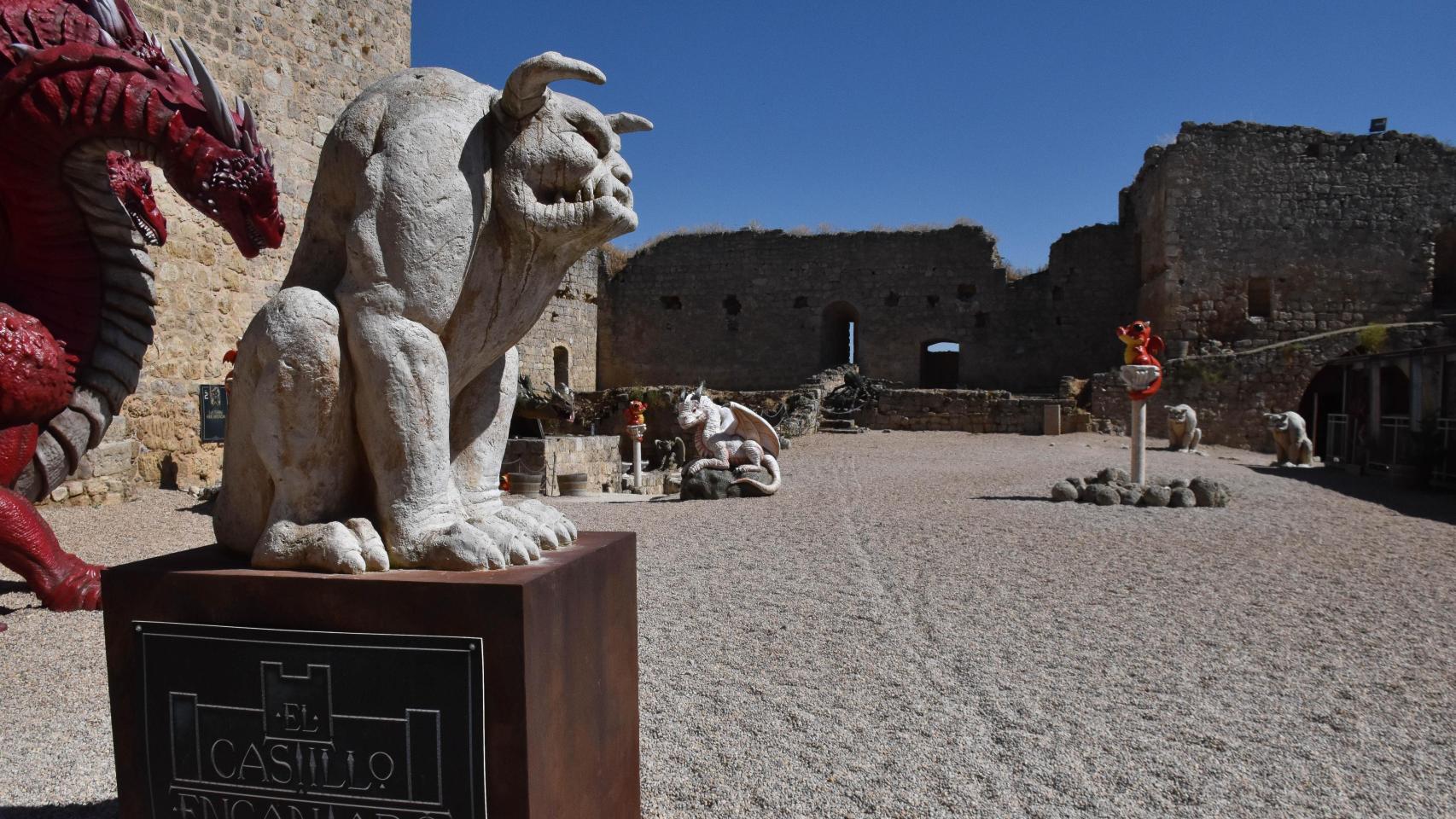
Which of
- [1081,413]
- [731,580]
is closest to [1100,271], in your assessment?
[1081,413]

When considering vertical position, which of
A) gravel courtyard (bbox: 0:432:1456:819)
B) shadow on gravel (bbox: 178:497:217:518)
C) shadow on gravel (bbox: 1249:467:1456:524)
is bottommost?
shadow on gravel (bbox: 1249:467:1456:524)

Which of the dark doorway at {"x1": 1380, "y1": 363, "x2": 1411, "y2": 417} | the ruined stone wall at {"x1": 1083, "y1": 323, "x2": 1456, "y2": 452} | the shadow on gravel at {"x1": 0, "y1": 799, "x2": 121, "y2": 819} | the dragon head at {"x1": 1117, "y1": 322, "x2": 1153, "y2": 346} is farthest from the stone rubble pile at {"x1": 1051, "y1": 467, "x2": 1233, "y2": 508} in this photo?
the dark doorway at {"x1": 1380, "y1": 363, "x2": 1411, "y2": 417}

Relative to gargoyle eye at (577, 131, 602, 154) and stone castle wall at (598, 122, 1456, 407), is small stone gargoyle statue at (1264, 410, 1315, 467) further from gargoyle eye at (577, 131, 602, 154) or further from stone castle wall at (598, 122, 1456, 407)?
gargoyle eye at (577, 131, 602, 154)

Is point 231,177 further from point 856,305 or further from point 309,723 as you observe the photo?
point 856,305

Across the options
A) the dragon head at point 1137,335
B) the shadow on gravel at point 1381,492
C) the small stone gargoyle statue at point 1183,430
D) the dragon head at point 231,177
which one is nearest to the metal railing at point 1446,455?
the shadow on gravel at point 1381,492

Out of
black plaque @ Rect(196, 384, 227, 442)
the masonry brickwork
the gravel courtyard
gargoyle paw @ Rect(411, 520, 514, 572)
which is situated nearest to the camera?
gargoyle paw @ Rect(411, 520, 514, 572)

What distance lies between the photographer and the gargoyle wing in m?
9.10

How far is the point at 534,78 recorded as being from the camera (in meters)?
1.88

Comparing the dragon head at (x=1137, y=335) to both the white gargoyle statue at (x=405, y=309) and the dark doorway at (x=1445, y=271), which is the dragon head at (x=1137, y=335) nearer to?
the white gargoyle statue at (x=405, y=309)

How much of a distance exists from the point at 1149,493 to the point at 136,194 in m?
7.94

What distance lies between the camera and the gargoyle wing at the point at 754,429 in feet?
29.9

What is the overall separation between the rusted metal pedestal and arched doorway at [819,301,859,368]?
22355mm

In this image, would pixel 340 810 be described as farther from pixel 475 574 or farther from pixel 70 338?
pixel 70 338

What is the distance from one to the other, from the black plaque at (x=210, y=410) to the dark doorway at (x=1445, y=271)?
24161mm
